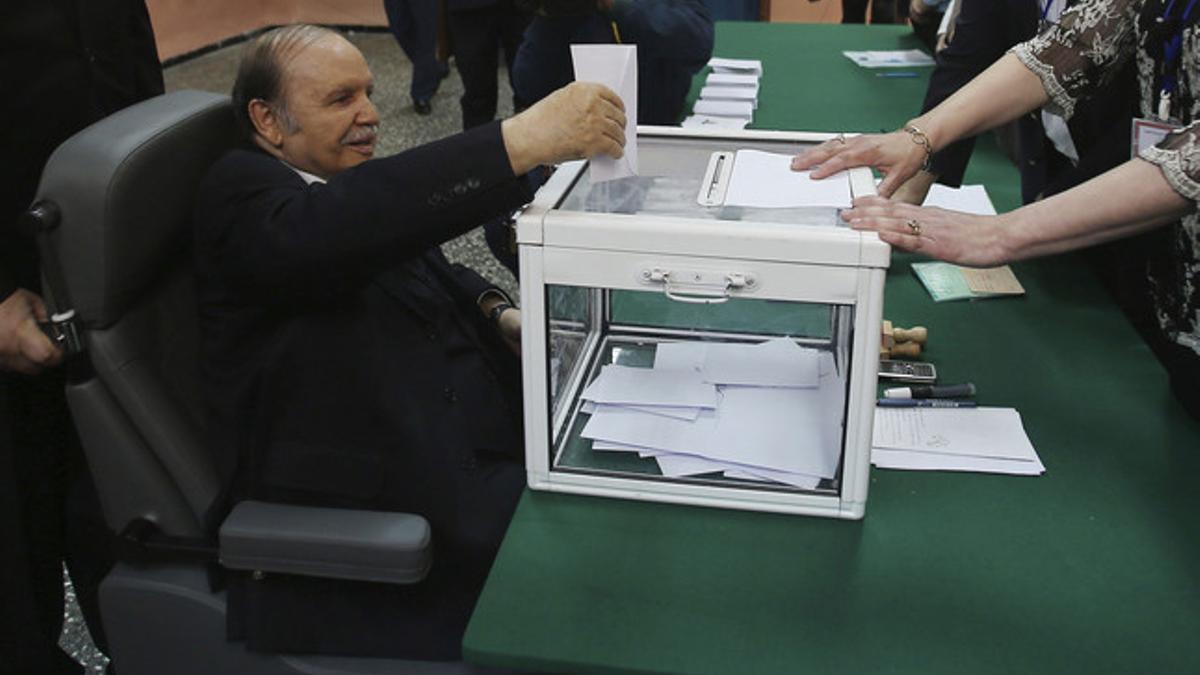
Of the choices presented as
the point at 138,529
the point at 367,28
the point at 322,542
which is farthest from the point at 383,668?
the point at 367,28

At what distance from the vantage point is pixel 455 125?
15.7 feet

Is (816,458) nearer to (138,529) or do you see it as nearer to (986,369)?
(986,369)

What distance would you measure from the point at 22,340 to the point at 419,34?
3495 mm

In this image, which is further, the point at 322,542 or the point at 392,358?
the point at 392,358

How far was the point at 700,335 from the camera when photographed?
145 centimetres

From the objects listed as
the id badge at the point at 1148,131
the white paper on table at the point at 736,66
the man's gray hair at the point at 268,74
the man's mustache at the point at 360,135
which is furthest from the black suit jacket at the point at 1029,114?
the man's gray hair at the point at 268,74

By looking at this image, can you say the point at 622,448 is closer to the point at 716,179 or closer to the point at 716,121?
the point at 716,179

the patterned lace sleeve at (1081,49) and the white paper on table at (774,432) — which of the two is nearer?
the white paper on table at (774,432)

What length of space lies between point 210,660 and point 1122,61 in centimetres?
144

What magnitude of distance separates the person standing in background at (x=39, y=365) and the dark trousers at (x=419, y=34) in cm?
280

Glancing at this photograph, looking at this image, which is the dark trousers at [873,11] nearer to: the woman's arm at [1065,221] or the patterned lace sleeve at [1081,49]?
the patterned lace sleeve at [1081,49]

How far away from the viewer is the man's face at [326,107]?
1313 millimetres

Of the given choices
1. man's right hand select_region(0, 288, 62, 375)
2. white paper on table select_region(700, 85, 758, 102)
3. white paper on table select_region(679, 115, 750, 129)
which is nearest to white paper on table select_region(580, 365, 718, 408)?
man's right hand select_region(0, 288, 62, 375)

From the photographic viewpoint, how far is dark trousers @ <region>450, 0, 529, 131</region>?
3938 mm
